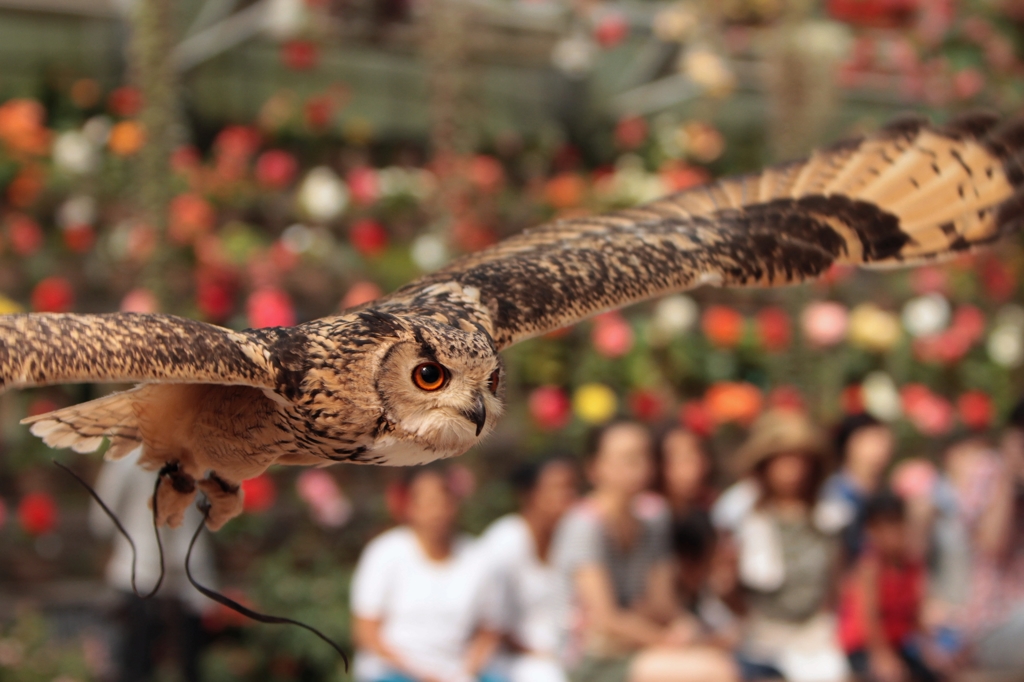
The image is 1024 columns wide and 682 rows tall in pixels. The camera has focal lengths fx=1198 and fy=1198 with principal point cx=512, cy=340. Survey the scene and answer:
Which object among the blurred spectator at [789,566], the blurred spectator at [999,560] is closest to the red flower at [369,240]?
the blurred spectator at [789,566]

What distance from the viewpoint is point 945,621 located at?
193 inches

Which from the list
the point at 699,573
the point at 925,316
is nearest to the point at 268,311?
the point at 699,573

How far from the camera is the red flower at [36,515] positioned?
512 centimetres

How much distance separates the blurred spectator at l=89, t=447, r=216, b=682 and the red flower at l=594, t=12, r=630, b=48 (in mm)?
4328

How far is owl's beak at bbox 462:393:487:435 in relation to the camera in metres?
2.13

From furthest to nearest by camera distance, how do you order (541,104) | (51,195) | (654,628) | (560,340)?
(541,104)
(560,340)
(51,195)
(654,628)

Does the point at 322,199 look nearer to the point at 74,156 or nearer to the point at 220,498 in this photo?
the point at 74,156

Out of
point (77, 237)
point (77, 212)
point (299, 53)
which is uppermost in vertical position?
point (299, 53)

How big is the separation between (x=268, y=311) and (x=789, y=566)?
7.63ft

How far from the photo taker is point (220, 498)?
236 cm

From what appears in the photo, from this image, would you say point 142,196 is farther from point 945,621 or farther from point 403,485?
point 945,621

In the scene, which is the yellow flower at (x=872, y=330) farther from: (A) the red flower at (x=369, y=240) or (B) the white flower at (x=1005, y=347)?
(A) the red flower at (x=369, y=240)

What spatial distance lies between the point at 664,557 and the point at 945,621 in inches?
63.9

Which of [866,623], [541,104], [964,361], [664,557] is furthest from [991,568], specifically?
[541,104]
